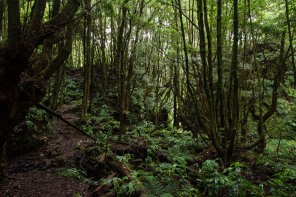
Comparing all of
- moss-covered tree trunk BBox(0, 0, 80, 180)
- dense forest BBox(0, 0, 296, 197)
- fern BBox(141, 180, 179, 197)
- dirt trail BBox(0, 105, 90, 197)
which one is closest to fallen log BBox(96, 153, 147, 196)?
dense forest BBox(0, 0, 296, 197)

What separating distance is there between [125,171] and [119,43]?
15.5 feet

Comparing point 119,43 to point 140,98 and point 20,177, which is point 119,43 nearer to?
point 20,177

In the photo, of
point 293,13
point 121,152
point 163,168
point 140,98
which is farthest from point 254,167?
point 140,98

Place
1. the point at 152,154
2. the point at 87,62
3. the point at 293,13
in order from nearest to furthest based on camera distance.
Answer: the point at 293,13 → the point at 152,154 → the point at 87,62

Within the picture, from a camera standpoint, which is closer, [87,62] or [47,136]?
[47,136]

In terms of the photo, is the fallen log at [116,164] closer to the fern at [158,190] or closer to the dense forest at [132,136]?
the dense forest at [132,136]

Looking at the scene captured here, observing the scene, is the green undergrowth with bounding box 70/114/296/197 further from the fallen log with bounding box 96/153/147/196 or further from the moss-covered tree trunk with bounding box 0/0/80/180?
the moss-covered tree trunk with bounding box 0/0/80/180

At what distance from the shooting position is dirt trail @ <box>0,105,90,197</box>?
3452 millimetres

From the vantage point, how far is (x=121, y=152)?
5.34 meters

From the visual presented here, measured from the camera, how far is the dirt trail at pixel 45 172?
3452mm

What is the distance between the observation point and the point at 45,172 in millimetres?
4270

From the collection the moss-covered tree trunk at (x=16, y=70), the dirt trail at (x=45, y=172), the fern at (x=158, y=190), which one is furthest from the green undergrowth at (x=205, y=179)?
the moss-covered tree trunk at (x=16, y=70)

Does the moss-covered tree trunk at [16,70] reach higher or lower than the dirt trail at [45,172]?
higher

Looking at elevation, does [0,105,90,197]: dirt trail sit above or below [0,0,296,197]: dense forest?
below
